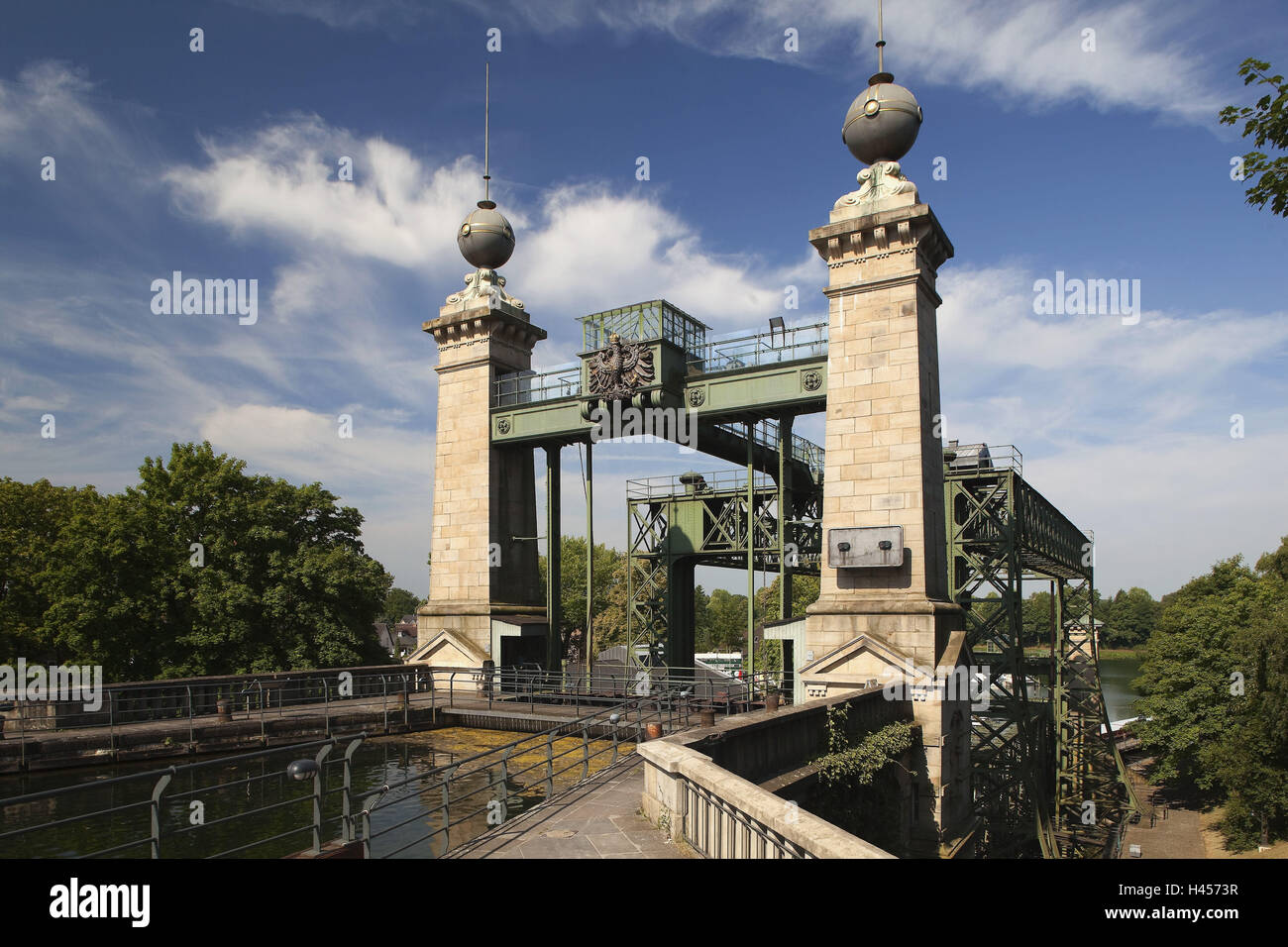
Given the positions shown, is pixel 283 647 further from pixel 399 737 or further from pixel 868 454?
pixel 868 454

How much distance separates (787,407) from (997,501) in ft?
35.3

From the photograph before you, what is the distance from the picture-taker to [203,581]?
28062 millimetres

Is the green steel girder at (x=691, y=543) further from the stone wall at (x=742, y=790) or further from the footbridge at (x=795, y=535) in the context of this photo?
the stone wall at (x=742, y=790)

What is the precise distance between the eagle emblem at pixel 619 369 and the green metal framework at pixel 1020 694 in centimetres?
1083

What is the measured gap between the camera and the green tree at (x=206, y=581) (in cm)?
2700

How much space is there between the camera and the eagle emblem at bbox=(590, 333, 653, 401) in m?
22.5

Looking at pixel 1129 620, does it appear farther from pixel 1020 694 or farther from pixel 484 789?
pixel 484 789

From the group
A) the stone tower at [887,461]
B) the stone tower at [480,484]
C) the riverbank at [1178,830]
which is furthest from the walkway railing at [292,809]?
the riverbank at [1178,830]

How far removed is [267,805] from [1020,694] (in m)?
21.6

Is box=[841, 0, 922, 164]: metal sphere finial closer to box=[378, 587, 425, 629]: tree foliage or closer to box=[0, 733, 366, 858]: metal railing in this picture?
box=[0, 733, 366, 858]: metal railing

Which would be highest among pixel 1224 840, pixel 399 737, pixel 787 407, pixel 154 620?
pixel 787 407

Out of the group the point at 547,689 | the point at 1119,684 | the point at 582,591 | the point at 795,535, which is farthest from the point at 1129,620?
the point at 547,689
